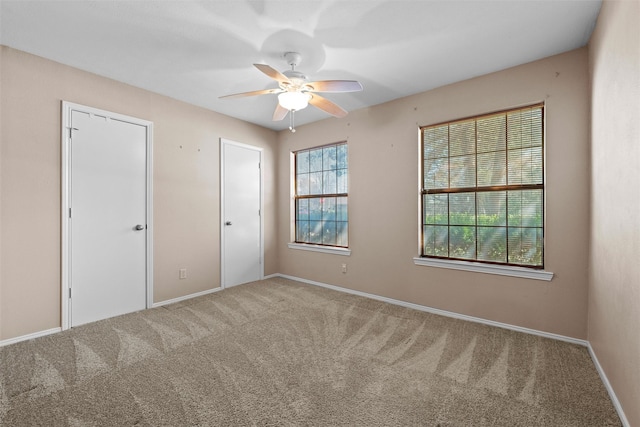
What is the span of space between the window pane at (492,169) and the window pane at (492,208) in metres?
0.11

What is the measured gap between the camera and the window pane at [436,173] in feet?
10.6

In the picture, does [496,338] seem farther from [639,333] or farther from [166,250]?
[166,250]

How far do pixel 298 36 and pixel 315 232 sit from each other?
2.94 metres

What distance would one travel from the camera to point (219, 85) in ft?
10.4

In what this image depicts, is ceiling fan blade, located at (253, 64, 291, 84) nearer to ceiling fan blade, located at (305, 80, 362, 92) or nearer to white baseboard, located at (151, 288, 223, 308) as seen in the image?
ceiling fan blade, located at (305, 80, 362, 92)

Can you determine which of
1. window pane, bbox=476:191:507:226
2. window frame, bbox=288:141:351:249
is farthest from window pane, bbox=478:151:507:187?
window frame, bbox=288:141:351:249

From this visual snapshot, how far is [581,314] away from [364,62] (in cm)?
299

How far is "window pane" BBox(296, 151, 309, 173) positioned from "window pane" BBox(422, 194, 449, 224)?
2.10 m

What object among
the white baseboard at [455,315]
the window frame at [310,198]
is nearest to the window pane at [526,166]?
the white baseboard at [455,315]

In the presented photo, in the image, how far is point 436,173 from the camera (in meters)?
3.31

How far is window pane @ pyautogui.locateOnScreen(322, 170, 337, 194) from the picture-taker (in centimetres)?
434

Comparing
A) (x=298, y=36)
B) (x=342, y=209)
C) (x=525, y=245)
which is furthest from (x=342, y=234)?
(x=298, y=36)

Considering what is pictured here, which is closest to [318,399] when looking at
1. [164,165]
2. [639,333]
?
[639,333]

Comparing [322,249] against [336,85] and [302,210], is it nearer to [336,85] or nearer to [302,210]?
[302,210]
